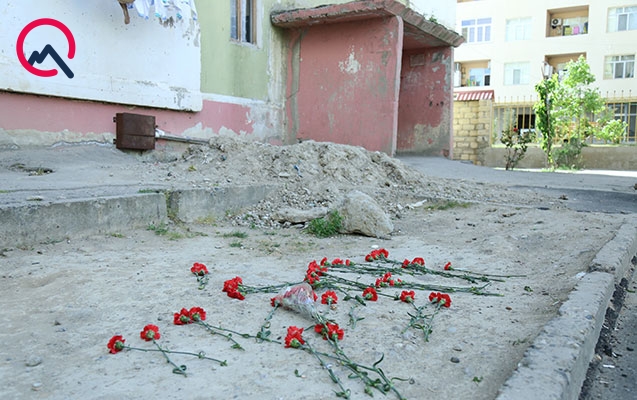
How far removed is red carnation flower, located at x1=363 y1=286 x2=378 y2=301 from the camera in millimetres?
2256

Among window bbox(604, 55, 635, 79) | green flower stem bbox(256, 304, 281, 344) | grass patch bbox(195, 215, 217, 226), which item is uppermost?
window bbox(604, 55, 635, 79)

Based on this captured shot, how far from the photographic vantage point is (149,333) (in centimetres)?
173

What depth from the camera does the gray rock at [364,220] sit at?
3.93 metres

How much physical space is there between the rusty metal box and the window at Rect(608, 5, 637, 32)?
23042 mm

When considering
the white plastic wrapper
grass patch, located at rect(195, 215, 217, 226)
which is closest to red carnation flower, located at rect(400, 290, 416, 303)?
the white plastic wrapper

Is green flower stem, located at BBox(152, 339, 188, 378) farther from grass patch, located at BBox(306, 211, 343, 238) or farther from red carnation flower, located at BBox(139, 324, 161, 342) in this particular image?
grass patch, located at BBox(306, 211, 343, 238)

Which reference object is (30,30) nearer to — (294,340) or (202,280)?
(202,280)

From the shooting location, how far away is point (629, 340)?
211 cm

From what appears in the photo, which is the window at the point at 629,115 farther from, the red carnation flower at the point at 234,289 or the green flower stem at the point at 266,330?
the green flower stem at the point at 266,330

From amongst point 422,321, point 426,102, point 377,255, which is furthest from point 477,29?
point 422,321

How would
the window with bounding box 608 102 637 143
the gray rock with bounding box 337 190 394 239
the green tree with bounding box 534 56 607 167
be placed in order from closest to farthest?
1. the gray rock with bounding box 337 190 394 239
2. the green tree with bounding box 534 56 607 167
3. the window with bounding box 608 102 637 143

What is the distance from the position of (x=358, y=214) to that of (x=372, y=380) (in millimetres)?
2489

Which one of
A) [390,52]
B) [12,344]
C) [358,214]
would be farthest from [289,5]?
[12,344]

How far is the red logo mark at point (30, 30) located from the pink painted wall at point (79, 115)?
0.29m
